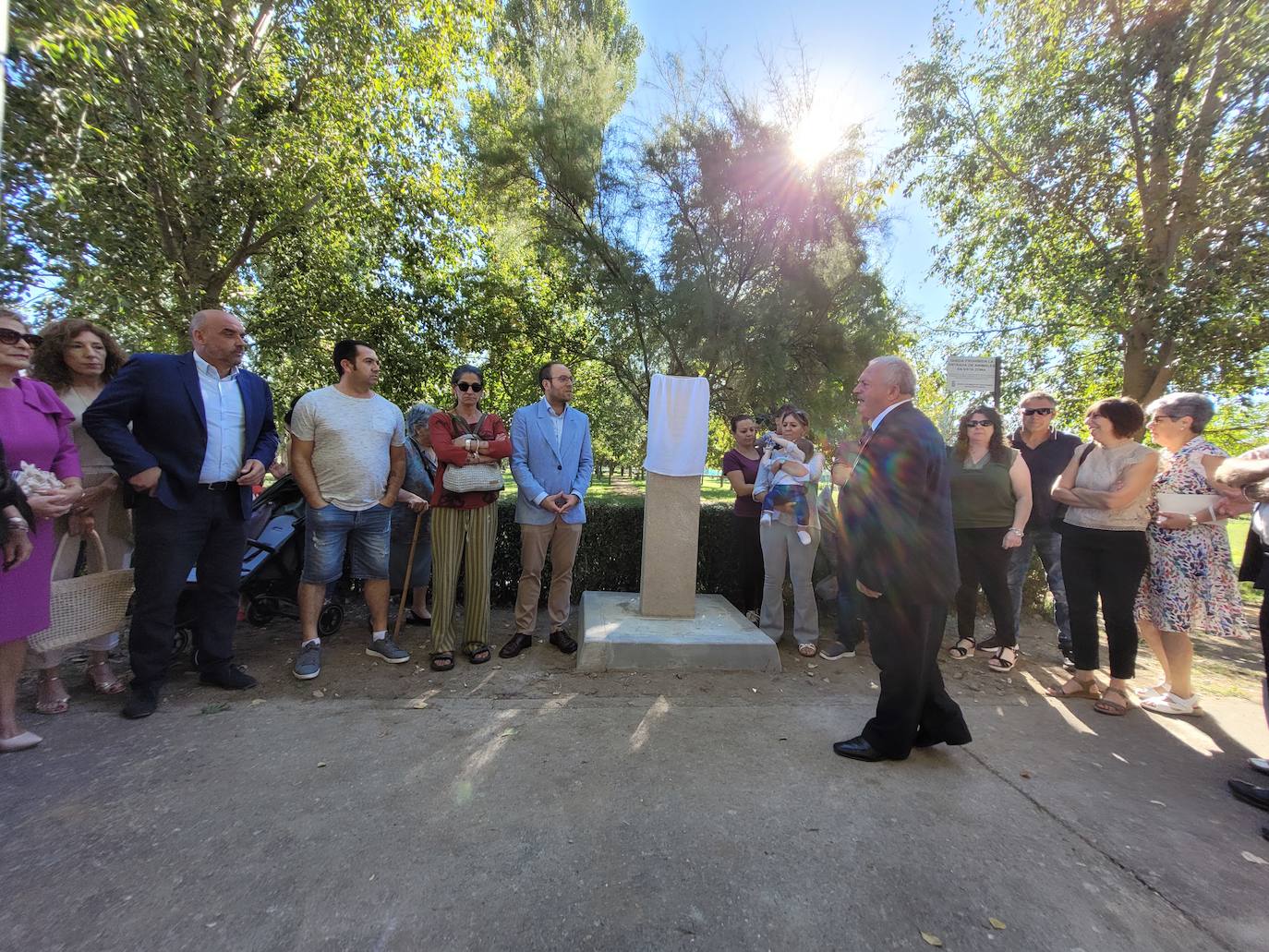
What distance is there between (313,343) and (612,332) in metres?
4.20

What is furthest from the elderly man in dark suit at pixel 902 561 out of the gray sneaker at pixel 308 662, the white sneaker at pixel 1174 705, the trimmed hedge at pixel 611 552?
the gray sneaker at pixel 308 662

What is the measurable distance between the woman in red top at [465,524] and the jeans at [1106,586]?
12.9 ft

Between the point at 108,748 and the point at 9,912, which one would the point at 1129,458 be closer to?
the point at 9,912

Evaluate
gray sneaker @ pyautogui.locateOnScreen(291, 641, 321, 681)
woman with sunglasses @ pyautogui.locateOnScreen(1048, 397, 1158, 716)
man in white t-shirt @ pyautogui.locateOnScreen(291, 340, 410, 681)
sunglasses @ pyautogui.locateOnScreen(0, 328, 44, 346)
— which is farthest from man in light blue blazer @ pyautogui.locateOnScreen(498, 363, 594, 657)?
woman with sunglasses @ pyautogui.locateOnScreen(1048, 397, 1158, 716)

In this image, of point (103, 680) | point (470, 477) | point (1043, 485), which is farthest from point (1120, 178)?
point (103, 680)

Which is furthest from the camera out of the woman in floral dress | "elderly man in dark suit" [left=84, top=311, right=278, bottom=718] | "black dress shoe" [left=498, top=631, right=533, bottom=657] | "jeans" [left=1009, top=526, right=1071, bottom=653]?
"jeans" [left=1009, top=526, right=1071, bottom=653]

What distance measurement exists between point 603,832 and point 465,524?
243 cm

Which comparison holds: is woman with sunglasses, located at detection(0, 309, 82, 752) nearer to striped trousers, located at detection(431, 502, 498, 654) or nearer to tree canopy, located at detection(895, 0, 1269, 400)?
striped trousers, located at detection(431, 502, 498, 654)

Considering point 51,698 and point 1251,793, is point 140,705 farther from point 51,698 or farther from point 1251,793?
point 1251,793

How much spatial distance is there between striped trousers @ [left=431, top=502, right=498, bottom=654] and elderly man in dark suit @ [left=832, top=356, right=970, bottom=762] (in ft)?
8.31

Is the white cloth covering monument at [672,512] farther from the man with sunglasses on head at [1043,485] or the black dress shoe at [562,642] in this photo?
the man with sunglasses on head at [1043,485]

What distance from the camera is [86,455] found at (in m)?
3.36

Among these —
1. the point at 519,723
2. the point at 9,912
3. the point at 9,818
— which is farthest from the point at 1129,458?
the point at 9,818

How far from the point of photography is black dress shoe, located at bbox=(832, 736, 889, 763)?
2.89m
